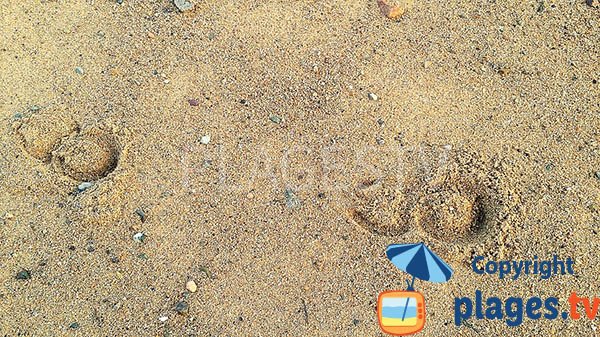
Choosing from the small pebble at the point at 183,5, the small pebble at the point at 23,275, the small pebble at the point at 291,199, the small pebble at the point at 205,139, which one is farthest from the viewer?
the small pebble at the point at 183,5

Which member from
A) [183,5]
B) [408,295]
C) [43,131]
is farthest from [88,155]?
[408,295]

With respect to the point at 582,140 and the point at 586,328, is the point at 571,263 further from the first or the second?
the point at 582,140

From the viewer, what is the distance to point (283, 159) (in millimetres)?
3512

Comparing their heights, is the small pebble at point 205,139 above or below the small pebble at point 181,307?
above

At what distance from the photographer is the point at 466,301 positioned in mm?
3002

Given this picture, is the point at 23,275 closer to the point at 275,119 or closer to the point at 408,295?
the point at 275,119

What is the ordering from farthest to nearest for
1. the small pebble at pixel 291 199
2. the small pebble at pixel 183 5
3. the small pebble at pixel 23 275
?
the small pebble at pixel 183 5, the small pebble at pixel 291 199, the small pebble at pixel 23 275

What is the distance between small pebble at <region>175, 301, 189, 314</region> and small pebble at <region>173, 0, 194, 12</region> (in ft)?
7.49

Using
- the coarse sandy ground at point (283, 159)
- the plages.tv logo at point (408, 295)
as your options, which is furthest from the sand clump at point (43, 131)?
the plages.tv logo at point (408, 295)

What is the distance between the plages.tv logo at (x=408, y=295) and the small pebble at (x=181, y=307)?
98cm

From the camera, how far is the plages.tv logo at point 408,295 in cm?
267

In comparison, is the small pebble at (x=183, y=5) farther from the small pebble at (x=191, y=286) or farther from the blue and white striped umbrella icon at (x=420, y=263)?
the blue and white striped umbrella icon at (x=420, y=263)

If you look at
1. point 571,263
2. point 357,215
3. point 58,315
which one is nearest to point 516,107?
point 571,263

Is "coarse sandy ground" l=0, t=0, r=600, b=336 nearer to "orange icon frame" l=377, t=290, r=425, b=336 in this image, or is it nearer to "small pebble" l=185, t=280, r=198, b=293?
"small pebble" l=185, t=280, r=198, b=293
